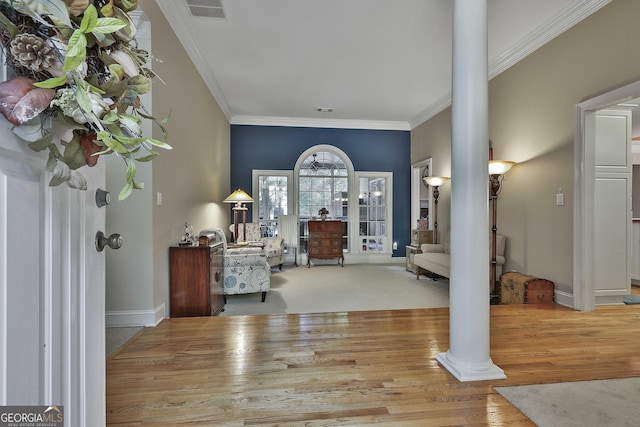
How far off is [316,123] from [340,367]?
5451 mm

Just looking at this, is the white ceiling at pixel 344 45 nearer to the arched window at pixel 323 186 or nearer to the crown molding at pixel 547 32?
the crown molding at pixel 547 32

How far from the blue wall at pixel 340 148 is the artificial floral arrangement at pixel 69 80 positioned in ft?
19.2

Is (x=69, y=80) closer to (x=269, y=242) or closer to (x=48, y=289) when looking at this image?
(x=48, y=289)

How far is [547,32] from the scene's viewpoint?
3.15 m

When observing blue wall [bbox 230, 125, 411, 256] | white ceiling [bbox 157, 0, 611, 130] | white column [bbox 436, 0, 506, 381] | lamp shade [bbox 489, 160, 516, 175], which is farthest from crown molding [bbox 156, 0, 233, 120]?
lamp shade [bbox 489, 160, 516, 175]

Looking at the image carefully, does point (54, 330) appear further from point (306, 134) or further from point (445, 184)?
point (306, 134)

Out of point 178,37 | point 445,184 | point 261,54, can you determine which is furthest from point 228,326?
point 445,184

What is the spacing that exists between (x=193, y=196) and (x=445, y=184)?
4.26m

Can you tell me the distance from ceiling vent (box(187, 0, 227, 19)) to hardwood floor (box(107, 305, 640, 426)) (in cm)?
297

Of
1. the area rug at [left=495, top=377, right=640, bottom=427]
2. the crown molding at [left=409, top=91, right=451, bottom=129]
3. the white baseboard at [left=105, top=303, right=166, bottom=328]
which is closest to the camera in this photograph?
the area rug at [left=495, top=377, right=640, bottom=427]

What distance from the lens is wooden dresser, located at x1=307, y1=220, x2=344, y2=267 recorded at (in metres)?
6.05

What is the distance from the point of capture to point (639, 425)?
4.42ft

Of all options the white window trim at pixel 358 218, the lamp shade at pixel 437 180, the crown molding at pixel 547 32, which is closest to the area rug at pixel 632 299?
the lamp shade at pixel 437 180

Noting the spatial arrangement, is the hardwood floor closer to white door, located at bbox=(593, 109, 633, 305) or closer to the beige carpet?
white door, located at bbox=(593, 109, 633, 305)
